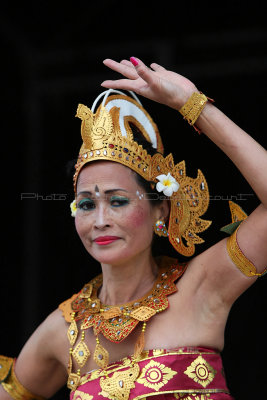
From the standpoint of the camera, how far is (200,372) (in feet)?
7.54

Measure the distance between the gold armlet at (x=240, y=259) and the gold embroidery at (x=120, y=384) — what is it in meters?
0.53

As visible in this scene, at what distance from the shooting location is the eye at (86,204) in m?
2.48

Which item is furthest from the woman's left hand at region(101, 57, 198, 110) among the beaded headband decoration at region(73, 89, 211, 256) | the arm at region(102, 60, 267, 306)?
the beaded headband decoration at region(73, 89, 211, 256)

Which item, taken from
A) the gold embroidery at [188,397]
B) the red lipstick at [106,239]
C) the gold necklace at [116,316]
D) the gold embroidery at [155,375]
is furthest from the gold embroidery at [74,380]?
the red lipstick at [106,239]

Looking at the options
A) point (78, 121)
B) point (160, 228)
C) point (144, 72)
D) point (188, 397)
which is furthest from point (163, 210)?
point (78, 121)

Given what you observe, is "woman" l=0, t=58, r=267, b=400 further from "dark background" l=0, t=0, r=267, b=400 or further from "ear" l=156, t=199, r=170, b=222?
"dark background" l=0, t=0, r=267, b=400

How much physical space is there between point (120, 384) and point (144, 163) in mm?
863

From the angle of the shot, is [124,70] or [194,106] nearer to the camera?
[194,106]

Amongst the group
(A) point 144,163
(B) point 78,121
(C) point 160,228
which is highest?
(B) point 78,121

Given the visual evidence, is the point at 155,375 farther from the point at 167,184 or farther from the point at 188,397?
the point at 167,184

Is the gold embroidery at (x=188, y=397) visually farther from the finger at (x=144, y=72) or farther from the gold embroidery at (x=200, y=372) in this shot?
the finger at (x=144, y=72)

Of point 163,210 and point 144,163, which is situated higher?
point 144,163

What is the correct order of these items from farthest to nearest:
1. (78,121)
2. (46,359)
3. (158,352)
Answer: (78,121), (46,359), (158,352)

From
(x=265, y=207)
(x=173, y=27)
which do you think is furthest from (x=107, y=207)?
(x=173, y=27)
